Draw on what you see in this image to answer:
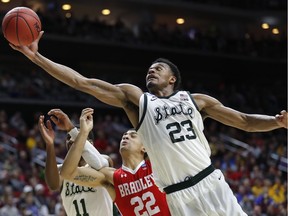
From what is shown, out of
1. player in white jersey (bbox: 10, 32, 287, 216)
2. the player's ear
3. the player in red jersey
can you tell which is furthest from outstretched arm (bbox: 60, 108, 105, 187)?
the player's ear

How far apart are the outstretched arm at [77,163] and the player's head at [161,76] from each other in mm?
619

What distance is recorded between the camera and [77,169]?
266 inches

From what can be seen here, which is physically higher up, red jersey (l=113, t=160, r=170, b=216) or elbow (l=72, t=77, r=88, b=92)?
elbow (l=72, t=77, r=88, b=92)

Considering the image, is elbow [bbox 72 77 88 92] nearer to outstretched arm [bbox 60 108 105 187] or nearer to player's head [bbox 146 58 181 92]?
outstretched arm [bbox 60 108 105 187]

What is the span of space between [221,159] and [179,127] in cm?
1273

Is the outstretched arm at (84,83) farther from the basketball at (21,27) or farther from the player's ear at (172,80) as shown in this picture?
the player's ear at (172,80)

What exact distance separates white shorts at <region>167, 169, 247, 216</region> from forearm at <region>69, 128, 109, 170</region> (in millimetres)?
1280

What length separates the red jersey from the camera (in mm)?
6832

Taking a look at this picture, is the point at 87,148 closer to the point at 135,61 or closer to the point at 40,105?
the point at 40,105

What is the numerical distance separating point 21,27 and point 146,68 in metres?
20.7

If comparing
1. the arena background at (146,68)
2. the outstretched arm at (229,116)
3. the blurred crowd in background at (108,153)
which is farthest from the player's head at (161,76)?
the arena background at (146,68)

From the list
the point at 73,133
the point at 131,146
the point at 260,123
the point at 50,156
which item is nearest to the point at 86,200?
the point at 131,146

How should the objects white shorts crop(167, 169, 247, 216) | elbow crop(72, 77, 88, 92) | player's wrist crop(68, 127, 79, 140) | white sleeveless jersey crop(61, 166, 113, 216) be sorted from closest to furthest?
1. white shorts crop(167, 169, 247, 216)
2. elbow crop(72, 77, 88, 92)
3. player's wrist crop(68, 127, 79, 140)
4. white sleeveless jersey crop(61, 166, 113, 216)

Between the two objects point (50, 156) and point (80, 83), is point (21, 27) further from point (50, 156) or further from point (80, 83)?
point (50, 156)
